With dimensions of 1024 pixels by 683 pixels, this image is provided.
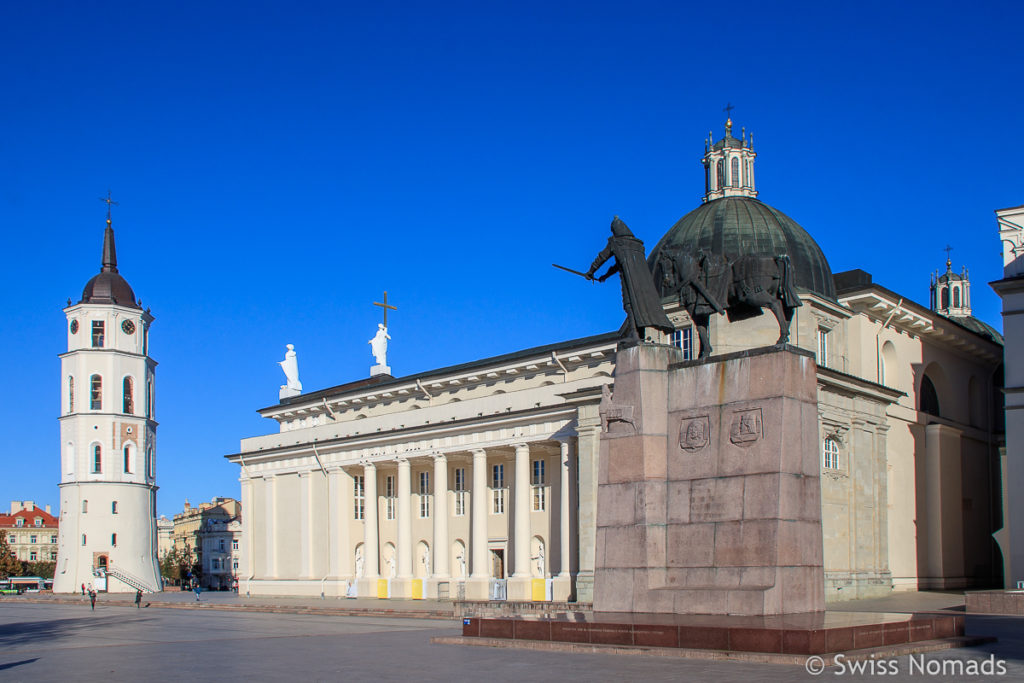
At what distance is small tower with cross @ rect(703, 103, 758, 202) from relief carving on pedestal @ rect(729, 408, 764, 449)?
40.2 metres

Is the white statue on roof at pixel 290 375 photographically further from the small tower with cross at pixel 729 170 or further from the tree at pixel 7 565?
the tree at pixel 7 565

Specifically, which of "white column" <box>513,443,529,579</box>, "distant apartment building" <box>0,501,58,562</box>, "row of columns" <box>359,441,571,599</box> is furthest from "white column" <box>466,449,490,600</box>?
"distant apartment building" <box>0,501,58,562</box>

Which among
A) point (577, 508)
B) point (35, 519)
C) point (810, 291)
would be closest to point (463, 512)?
point (577, 508)

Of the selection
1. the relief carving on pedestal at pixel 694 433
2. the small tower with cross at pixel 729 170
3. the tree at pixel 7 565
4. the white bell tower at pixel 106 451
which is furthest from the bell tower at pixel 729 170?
the tree at pixel 7 565

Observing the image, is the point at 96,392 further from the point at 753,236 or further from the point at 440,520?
the point at 753,236

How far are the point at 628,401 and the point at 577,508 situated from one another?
2944 centimetres

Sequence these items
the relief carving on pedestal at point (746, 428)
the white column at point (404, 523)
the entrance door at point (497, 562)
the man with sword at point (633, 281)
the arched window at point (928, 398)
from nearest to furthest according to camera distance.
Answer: the relief carving on pedestal at point (746, 428), the man with sword at point (633, 281), the entrance door at point (497, 562), the arched window at point (928, 398), the white column at point (404, 523)

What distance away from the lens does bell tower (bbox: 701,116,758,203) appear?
190 ft

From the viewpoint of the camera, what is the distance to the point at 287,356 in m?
77.6

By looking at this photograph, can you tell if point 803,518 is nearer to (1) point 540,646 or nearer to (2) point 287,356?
(1) point 540,646

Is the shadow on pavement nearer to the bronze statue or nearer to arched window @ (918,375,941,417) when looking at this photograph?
the bronze statue

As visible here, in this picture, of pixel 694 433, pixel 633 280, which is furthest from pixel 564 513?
pixel 694 433

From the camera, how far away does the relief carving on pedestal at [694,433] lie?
63.4 ft

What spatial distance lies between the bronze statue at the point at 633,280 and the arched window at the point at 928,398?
37.1 m
